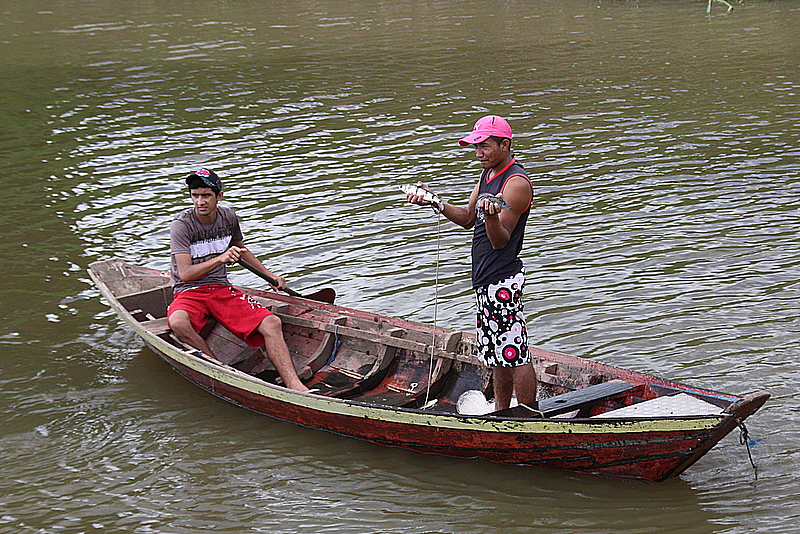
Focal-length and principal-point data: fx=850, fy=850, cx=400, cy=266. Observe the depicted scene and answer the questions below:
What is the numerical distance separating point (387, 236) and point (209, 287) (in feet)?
12.5

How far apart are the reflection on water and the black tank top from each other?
1521 mm

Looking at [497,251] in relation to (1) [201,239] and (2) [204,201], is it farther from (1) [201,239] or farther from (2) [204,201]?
(1) [201,239]

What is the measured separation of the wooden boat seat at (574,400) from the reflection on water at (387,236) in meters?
0.51

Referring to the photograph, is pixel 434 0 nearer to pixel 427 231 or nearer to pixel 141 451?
pixel 427 231

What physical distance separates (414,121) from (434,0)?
810 inches

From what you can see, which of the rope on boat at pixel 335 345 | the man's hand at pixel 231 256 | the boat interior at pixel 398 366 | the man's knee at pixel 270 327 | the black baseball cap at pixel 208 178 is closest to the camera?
the boat interior at pixel 398 366

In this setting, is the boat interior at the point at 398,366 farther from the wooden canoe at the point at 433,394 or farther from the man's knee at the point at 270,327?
the man's knee at the point at 270,327

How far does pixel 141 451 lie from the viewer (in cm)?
684

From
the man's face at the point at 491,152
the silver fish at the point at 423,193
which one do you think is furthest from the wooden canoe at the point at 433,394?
the man's face at the point at 491,152

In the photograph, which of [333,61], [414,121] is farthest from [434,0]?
[414,121]

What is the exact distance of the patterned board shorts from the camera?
19.0 ft

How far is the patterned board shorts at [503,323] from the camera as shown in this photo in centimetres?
Answer: 580

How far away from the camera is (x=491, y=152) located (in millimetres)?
5645

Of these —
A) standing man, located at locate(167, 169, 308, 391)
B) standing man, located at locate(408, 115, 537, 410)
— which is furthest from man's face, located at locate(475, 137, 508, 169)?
standing man, located at locate(167, 169, 308, 391)
